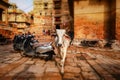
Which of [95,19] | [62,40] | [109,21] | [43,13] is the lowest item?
[62,40]

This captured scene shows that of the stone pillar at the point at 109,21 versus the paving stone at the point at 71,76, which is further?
the stone pillar at the point at 109,21

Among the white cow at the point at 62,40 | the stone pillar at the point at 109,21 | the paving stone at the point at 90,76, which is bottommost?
the paving stone at the point at 90,76

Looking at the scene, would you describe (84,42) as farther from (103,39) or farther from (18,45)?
(18,45)

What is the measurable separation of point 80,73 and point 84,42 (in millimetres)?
9056

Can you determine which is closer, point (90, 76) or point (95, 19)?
point (90, 76)

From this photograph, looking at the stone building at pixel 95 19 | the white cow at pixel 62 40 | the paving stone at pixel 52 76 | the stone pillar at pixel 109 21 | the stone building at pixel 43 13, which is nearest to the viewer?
the paving stone at pixel 52 76

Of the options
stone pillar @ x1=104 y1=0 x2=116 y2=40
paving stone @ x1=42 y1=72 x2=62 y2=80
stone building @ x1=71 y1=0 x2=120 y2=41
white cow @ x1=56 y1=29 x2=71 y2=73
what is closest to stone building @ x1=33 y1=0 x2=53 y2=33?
stone building @ x1=71 y1=0 x2=120 y2=41

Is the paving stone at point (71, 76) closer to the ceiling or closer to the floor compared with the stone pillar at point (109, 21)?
closer to the floor

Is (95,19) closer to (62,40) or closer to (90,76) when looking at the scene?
(62,40)

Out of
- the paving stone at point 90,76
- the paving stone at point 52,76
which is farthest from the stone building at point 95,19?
the paving stone at point 52,76

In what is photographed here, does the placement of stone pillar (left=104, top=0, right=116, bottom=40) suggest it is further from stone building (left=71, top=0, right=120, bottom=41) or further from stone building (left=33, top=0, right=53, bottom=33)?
stone building (left=33, top=0, right=53, bottom=33)

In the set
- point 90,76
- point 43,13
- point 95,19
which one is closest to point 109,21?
point 95,19

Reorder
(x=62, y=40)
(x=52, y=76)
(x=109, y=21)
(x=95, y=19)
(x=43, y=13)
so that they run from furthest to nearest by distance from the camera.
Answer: (x=43, y=13) < (x=95, y=19) < (x=109, y=21) < (x=62, y=40) < (x=52, y=76)

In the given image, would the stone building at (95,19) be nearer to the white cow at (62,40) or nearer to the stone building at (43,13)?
the white cow at (62,40)
